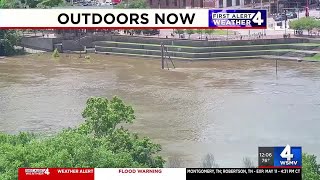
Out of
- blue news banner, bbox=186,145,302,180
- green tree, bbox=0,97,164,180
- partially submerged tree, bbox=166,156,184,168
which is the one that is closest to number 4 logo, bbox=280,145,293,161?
blue news banner, bbox=186,145,302,180

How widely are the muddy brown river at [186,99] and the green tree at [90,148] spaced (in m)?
2.05

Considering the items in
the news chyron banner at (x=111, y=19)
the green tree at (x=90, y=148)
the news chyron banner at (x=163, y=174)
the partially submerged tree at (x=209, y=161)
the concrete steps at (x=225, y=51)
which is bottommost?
the partially submerged tree at (x=209, y=161)

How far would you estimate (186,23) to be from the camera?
20.4 feet

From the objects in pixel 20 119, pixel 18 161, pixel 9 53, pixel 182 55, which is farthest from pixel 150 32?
pixel 18 161

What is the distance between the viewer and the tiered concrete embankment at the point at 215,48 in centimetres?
2302

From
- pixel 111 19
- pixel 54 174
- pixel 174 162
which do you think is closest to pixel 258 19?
pixel 111 19

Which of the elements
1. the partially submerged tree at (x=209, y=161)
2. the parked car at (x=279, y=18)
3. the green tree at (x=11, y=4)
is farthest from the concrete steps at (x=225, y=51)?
the partially submerged tree at (x=209, y=161)

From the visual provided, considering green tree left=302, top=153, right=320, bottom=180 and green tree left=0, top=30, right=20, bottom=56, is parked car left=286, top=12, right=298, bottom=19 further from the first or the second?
green tree left=302, top=153, right=320, bottom=180

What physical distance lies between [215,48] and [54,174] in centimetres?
1788

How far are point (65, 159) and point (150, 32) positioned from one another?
1810 cm

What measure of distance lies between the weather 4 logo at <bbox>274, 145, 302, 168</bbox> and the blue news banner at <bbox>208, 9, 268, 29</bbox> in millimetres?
1148

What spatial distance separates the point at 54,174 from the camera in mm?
5465

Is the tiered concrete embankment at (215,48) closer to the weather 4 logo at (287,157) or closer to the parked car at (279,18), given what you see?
the parked car at (279,18)

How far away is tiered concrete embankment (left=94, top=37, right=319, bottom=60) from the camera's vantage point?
2302cm
